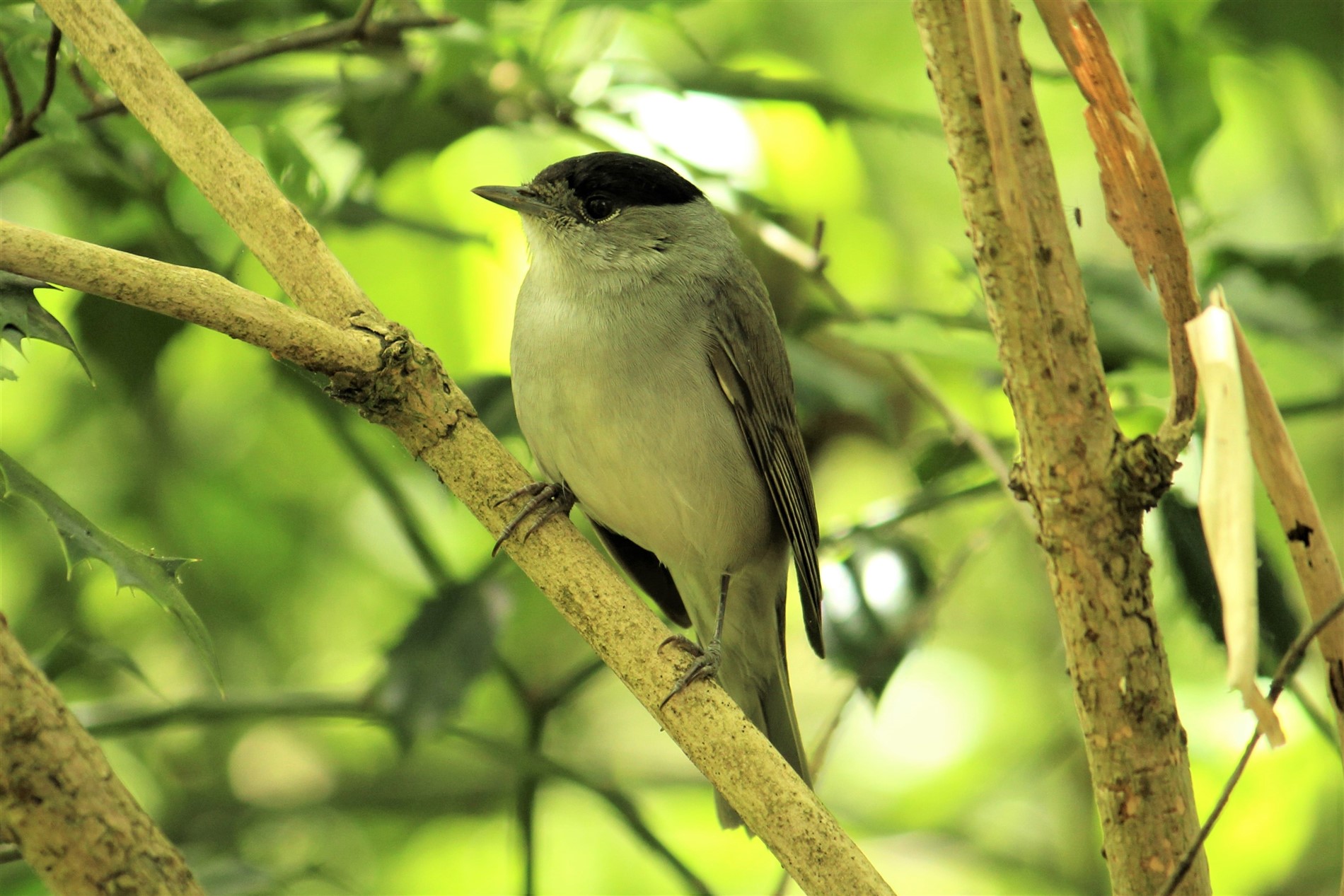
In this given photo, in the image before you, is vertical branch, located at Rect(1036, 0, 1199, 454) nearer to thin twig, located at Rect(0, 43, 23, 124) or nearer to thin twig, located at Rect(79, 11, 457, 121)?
thin twig, located at Rect(79, 11, 457, 121)

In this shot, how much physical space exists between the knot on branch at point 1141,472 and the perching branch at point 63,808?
1087 mm

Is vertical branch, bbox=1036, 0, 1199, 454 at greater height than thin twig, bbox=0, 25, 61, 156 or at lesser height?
lesser

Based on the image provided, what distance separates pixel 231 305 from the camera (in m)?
1.61

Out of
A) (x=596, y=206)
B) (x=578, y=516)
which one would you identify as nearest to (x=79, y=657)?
(x=578, y=516)

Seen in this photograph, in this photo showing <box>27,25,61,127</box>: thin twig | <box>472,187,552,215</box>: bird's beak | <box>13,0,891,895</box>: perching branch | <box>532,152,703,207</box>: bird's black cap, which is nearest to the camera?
<box>13,0,891,895</box>: perching branch

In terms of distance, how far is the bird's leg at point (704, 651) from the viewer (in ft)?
6.12

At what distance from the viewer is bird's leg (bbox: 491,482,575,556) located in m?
2.00

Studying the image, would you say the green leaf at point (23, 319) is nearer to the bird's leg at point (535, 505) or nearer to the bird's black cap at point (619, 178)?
the bird's leg at point (535, 505)

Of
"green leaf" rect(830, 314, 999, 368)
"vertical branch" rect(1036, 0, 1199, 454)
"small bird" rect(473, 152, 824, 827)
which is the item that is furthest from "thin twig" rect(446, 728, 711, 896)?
"vertical branch" rect(1036, 0, 1199, 454)

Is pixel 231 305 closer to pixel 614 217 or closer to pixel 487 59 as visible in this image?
pixel 487 59

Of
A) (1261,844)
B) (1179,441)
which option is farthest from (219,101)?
(1261,844)

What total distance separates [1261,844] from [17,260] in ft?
13.1

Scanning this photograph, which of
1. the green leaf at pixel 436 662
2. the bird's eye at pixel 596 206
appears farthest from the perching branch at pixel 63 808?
the bird's eye at pixel 596 206

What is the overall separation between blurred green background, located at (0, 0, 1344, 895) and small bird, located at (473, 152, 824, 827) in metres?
0.14
